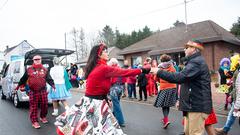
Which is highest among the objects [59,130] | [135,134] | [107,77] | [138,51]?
[138,51]

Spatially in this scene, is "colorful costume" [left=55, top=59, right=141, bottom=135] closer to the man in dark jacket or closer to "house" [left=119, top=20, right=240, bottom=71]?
the man in dark jacket

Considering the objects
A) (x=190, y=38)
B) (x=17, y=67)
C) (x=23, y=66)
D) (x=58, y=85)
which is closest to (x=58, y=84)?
(x=58, y=85)

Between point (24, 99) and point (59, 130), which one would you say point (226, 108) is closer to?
point (59, 130)

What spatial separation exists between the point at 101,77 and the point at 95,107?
17.6 inches

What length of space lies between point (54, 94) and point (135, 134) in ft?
11.6

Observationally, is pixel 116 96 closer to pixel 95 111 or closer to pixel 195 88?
pixel 95 111

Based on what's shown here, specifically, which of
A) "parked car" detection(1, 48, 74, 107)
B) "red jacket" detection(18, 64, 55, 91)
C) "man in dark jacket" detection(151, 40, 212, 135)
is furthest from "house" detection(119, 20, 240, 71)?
"man in dark jacket" detection(151, 40, 212, 135)

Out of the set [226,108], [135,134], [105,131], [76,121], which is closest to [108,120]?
[105,131]

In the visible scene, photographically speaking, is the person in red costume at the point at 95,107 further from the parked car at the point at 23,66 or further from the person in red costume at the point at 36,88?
the parked car at the point at 23,66

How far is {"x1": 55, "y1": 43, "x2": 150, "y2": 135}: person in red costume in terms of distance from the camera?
3.86m

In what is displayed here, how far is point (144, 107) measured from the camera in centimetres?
1046

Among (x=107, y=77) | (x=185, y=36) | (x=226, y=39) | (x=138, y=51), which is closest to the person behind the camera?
(x=107, y=77)

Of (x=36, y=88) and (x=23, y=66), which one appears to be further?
(x=23, y=66)

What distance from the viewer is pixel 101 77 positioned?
4.04 m
